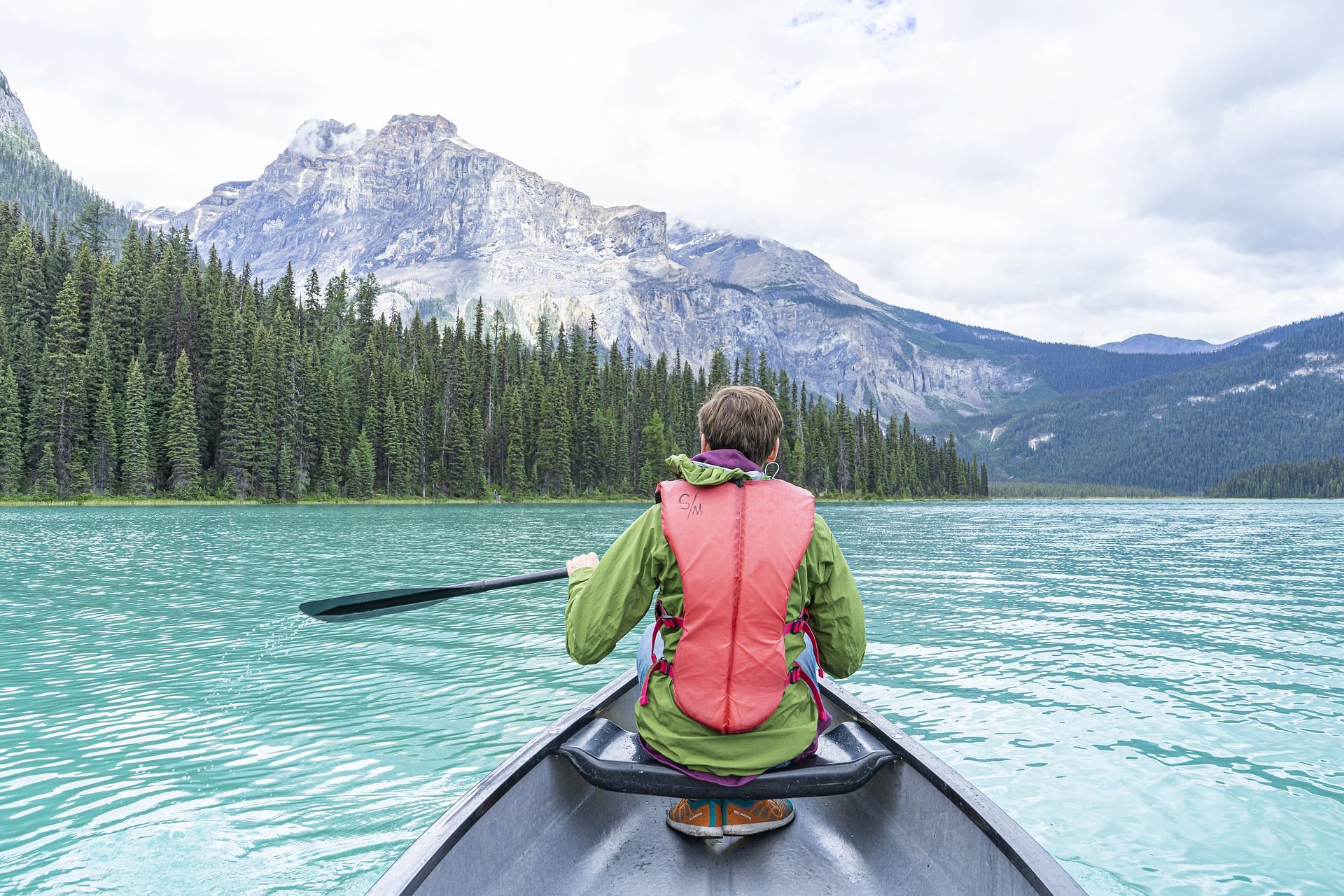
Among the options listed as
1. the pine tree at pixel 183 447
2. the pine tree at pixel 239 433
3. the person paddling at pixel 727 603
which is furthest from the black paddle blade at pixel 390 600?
the pine tree at pixel 239 433

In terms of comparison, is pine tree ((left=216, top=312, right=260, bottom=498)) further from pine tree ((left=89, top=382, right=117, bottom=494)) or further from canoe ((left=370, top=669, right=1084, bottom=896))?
canoe ((left=370, top=669, right=1084, bottom=896))

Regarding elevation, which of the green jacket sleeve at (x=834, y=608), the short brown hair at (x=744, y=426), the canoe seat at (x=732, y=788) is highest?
the short brown hair at (x=744, y=426)

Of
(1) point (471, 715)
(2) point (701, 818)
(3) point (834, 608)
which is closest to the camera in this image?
(3) point (834, 608)

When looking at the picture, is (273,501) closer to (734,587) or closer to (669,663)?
(669,663)

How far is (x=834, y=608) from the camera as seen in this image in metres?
3.82

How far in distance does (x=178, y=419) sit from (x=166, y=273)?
24950 millimetres

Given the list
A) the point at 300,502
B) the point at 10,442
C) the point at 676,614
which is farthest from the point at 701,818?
the point at 300,502

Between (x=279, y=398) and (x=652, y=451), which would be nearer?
(x=279, y=398)

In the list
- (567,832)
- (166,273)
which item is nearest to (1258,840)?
(567,832)

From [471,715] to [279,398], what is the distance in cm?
7899

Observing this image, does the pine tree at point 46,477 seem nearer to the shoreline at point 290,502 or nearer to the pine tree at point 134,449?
the shoreline at point 290,502

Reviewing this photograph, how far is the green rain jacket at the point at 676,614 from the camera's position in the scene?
3.54 meters

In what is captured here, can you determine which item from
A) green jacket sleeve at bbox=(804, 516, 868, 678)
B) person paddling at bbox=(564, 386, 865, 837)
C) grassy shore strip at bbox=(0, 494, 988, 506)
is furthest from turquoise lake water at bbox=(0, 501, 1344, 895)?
grassy shore strip at bbox=(0, 494, 988, 506)

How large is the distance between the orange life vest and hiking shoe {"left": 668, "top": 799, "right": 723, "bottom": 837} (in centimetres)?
77
